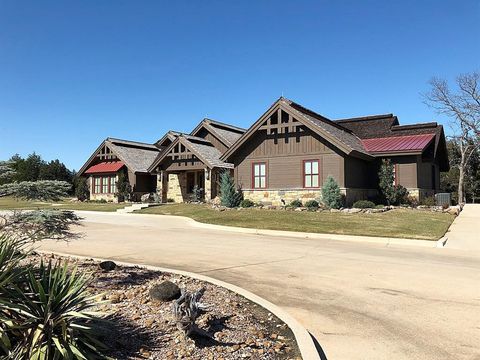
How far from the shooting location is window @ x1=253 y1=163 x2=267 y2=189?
1074 inches

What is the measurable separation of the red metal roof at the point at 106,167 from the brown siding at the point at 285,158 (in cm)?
1507

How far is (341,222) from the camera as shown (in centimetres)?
1844

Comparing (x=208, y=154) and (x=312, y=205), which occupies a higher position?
(x=208, y=154)

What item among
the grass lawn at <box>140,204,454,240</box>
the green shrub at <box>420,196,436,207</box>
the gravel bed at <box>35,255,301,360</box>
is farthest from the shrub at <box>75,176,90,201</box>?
the gravel bed at <box>35,255,301,360</box>

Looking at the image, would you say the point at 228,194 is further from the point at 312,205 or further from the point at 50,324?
the point at 50,324

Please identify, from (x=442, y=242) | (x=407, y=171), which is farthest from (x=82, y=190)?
(x=442, y=242)

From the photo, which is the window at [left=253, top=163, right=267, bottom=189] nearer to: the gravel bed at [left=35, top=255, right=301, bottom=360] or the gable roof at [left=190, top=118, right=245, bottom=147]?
the gable roof at [left=190, top=118, right=245, bottom=147]

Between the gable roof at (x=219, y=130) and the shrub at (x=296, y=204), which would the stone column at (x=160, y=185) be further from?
the shrub at (x=296, y=204)

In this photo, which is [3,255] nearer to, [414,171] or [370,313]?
[370,313]

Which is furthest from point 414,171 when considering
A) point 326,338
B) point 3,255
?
point 3,255

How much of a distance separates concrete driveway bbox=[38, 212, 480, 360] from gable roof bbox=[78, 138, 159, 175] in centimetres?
2278

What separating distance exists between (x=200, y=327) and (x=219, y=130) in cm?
3311

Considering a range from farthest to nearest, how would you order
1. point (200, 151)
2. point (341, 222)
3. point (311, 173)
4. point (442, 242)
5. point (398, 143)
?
point (200, 151) < point (398, 143) < point (311, 173) < point (341, 222) < point (442, 242)

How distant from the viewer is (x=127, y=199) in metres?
37.2
